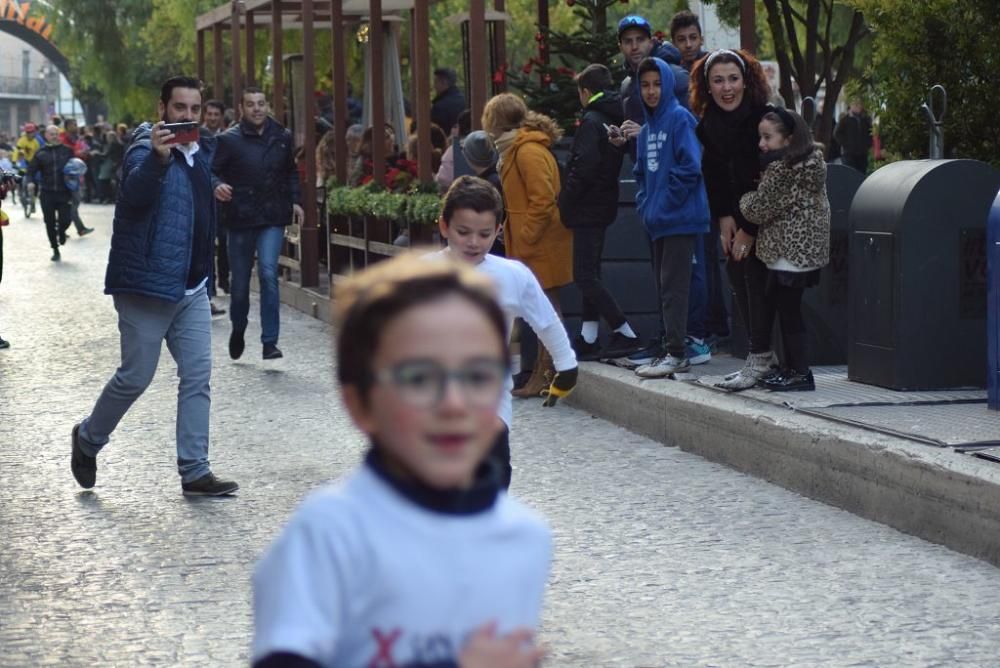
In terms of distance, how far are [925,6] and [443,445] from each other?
9.09m

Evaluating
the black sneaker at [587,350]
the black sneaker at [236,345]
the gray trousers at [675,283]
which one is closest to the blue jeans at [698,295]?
the black sneaker at [587,350]

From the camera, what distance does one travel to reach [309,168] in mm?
19688

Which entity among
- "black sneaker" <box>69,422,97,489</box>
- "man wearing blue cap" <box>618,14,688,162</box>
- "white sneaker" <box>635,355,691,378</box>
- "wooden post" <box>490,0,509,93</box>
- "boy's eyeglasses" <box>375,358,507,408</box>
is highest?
"wooden post" <box>490,0,509,93</box>

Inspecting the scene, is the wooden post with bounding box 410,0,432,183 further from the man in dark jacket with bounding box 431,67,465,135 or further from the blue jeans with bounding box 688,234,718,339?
the man in dark jacket with bounding box 431,67,465,135

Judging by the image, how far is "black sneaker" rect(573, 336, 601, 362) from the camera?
37.8 feet

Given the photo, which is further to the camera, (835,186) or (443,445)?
(835,186)

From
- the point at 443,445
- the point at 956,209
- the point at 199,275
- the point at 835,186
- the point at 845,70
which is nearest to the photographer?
the point at 443,445

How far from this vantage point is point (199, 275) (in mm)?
8141

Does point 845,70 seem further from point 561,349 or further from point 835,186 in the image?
point 561,349

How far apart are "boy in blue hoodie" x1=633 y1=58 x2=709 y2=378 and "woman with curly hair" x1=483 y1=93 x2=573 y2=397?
95cm

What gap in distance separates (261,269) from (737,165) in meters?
4.65

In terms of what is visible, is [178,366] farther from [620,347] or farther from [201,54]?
[201,54]

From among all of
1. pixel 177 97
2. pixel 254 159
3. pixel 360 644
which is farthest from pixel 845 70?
pixel 360 644

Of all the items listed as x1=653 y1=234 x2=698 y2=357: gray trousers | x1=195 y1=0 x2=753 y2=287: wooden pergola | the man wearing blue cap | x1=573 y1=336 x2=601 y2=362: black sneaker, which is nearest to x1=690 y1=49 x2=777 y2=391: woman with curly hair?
x1=653 y1=234 x2=698 y2=357: gray trousers
